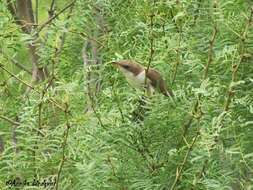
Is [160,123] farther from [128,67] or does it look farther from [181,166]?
[128,67]

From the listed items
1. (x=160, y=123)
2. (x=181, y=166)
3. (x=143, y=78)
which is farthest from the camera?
(x=143, y=78)

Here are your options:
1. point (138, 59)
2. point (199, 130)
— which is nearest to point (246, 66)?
point (138, 59)

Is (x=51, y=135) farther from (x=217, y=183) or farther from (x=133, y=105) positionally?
(x=217, y=183)

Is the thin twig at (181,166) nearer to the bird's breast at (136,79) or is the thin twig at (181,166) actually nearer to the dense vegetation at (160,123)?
the dense vegetation at (160,123)

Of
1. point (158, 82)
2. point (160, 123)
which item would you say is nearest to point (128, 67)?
point (158, 82)

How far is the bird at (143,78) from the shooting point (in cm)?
275

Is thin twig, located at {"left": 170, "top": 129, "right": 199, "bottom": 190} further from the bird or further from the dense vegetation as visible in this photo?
the bird

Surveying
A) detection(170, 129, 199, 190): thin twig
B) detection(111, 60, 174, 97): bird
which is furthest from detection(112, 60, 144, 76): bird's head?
detection(170, 129, 199, 190): thin twig

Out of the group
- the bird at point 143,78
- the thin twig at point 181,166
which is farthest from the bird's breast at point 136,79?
the thin twig at point 181,166

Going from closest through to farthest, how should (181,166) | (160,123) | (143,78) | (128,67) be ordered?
(181,166) < (160,123) < (143,78) < (128,67)

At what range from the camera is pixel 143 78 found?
9.23 feet

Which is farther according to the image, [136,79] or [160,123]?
[136,79]

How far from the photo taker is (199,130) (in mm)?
2463

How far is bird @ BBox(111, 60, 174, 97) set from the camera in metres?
2.75
